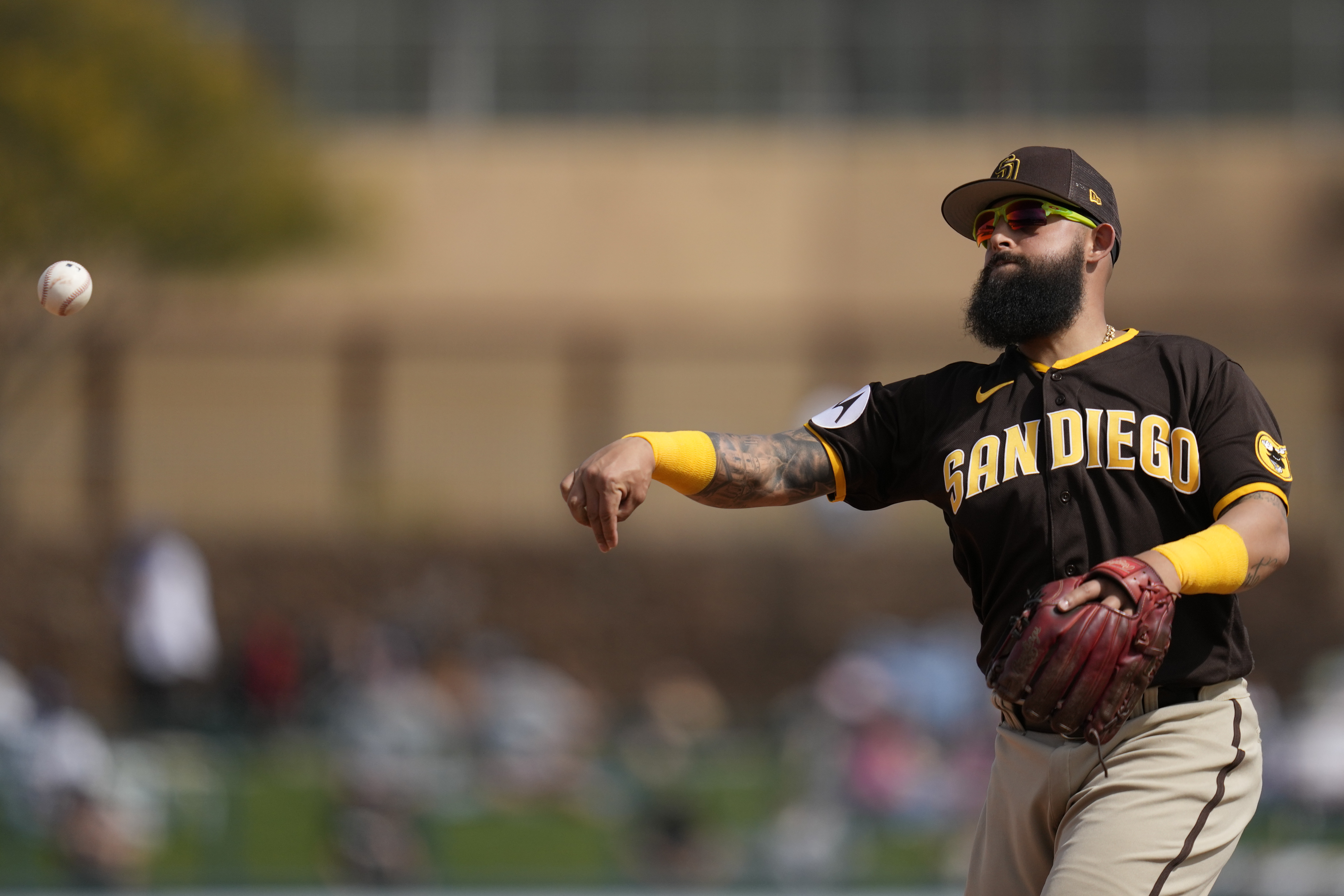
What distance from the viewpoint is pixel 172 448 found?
2472 centimetres

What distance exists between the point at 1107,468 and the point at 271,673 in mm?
14127

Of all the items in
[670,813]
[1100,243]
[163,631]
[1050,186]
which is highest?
[1050,186]

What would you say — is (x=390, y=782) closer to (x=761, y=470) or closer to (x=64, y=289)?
(x=64, y=289)

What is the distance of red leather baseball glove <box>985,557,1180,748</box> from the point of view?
331cm

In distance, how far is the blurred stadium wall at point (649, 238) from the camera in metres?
24.9

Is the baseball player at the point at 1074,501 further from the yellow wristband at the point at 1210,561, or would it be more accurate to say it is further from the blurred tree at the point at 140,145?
the blurred tree at the point at 140,145

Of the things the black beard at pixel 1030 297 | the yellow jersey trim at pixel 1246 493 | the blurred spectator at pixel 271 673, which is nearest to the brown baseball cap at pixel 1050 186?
the black beard at pixel 1030 297

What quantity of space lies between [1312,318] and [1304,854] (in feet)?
56.4

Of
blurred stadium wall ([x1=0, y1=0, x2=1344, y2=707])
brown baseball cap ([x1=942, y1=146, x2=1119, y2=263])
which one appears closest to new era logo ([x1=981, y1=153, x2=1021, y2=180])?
brown baseball cap ([x1=942, y1=146, x2=1119, y2=263])

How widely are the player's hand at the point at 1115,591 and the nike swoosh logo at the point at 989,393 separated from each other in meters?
0.68

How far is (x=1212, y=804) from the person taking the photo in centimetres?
363

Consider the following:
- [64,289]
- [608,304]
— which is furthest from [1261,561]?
[608,304]

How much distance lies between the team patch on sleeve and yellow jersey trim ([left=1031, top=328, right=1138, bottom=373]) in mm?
419

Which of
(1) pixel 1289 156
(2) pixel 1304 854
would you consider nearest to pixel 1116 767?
(2) pixel 1304 854
